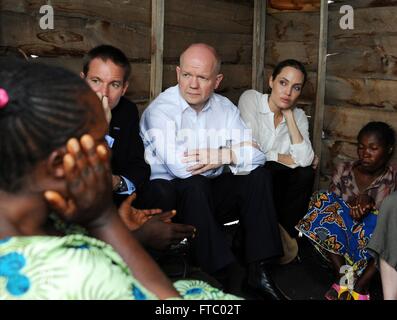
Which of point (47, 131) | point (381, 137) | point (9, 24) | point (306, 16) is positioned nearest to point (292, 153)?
point (381, 137)

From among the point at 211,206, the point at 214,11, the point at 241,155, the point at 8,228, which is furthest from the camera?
the point at 214,11

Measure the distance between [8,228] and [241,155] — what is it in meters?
2.52

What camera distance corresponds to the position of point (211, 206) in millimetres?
3439

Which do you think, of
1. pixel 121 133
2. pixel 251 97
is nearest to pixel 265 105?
pixel 251 97

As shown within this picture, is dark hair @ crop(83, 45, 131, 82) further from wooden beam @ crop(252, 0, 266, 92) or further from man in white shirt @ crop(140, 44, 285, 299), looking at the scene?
wooden beam @ crop(252, 0, 266, 92)

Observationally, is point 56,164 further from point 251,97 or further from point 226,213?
point 251,97

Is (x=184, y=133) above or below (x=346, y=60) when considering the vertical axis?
below

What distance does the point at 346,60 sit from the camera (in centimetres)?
486

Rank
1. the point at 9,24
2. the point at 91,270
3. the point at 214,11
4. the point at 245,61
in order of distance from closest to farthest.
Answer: the point at 91,270, the point at 9,24, the point at 214,11, the point at 245,61

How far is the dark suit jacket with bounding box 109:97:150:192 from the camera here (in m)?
3.44

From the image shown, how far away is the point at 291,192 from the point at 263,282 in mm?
861

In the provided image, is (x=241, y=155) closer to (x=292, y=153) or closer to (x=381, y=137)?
(x=292, y=153)
